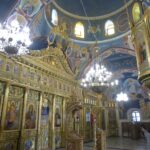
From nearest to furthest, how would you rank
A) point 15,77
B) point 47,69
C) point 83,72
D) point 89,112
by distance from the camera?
point 15,77 → point 47,69 → point 83,72 → point 89,112

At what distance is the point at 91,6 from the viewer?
49.6 ft

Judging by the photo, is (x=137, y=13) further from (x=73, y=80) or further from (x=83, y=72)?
(x=73, y=80)

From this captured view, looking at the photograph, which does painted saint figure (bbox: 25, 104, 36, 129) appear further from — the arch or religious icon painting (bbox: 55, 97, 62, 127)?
the arch

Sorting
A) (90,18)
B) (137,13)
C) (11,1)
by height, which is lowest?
(11,1)

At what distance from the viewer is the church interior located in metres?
7.36

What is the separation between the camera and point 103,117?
1884 centimetres

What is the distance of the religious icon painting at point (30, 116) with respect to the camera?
849 centimetres

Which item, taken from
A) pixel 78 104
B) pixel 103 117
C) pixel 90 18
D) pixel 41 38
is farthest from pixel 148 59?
pixel 103 117

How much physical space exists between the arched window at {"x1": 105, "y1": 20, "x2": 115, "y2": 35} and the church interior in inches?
3.8

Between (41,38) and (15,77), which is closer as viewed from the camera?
(15,77)

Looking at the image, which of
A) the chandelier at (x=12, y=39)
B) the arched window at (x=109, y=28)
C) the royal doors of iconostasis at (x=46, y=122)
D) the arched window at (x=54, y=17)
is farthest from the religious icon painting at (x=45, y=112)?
the arched window at (x=109, y=28)

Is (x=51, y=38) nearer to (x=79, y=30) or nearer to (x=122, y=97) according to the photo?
(x=79, y=30)

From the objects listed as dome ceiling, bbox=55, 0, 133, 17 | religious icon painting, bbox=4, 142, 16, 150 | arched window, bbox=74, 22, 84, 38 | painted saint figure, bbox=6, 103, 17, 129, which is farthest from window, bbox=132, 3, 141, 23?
religious icon painting, bbox=4, 142, 16, 150

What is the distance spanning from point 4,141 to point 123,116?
15094 mm
